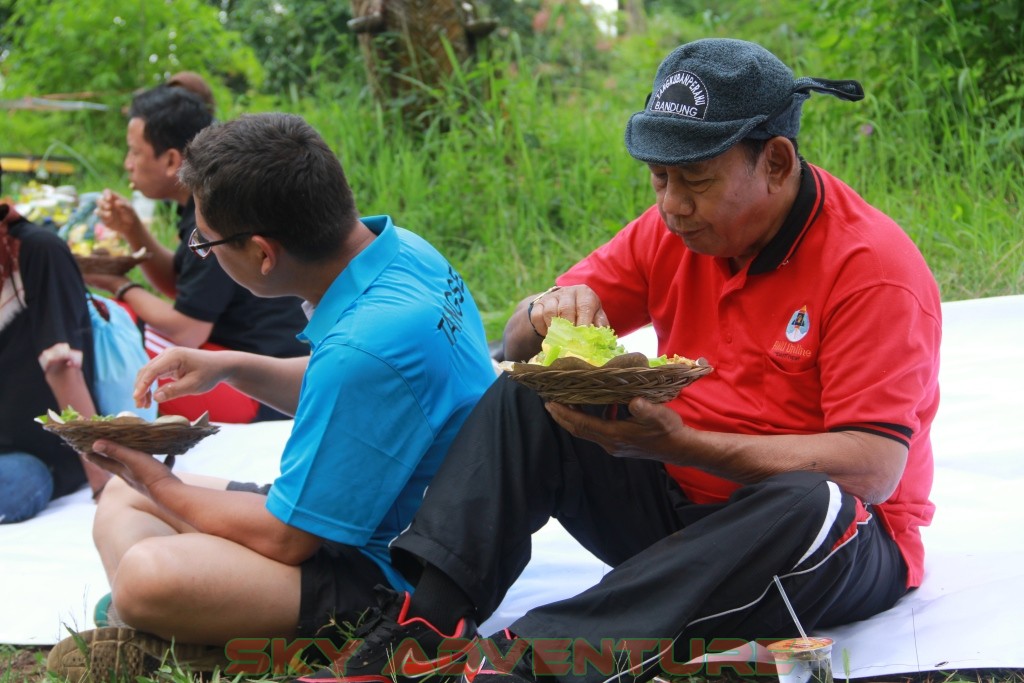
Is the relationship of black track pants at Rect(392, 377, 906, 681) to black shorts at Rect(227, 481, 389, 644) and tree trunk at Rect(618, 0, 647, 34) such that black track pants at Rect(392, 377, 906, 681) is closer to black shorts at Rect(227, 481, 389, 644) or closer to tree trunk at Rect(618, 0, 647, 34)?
black shorts at Rect(227, 481, 389, 644)

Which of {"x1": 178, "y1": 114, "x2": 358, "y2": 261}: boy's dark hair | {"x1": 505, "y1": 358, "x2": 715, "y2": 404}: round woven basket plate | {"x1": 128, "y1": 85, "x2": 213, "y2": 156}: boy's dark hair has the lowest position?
{"x1": 128, "y1": 85, "x2": 213, "y2": 156}: boy's dark hair

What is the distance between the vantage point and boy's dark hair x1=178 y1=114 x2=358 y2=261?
8.46 feet

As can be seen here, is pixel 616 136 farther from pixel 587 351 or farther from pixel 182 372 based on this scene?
pixel 587 351

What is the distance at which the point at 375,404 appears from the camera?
2426 mm

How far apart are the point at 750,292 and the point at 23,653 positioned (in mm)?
2140

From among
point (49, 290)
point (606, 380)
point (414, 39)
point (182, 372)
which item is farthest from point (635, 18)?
point (606, 380)

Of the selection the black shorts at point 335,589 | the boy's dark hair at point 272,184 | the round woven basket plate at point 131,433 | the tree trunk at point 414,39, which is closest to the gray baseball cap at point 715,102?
the boy's dark hair at point 272,184

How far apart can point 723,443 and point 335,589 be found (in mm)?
955

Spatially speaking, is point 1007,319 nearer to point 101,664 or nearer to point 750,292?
point 750,292

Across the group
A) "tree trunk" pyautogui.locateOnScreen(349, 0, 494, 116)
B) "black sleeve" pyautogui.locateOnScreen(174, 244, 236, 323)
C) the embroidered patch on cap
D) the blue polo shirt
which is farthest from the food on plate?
"tree trunk" pyautogui.locateOnScreen(349, 0, 494, 116)

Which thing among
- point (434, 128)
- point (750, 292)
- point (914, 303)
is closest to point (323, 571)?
point (750, 292)

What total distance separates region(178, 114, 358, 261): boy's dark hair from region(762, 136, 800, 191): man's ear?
0.98m

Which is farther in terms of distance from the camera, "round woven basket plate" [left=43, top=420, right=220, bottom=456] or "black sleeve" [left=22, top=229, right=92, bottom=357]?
"black sleeve" [left=22, top=229, right=92, bottom=357]

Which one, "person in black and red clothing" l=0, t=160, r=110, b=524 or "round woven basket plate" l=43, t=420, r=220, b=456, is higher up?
"round woven basket plate" l=43, t=420, r=220, b=456
